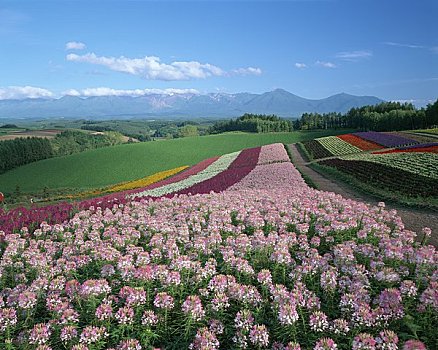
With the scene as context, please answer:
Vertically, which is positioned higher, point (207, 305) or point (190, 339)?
point (207, 305)

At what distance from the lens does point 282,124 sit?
125625 millimetres

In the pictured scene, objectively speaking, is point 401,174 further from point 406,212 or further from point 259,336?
point 259,336

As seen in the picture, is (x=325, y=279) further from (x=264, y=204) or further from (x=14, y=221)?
(x=14, y=221)

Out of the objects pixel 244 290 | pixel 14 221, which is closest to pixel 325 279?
pixel 244 290

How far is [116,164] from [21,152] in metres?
38.4

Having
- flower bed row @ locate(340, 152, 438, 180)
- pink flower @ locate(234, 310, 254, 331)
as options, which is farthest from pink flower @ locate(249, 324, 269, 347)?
flower bed row @ locate(340, 152, 438, 180)

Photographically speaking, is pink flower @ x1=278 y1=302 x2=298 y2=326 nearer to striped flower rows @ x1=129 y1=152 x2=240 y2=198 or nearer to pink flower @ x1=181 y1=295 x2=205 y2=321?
pink flower @ x1=181 y1=295 x2=205 y2=321

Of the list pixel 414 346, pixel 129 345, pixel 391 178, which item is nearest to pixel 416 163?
pixel 391 178

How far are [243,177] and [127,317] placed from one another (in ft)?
72.7

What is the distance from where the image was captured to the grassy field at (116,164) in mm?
49791

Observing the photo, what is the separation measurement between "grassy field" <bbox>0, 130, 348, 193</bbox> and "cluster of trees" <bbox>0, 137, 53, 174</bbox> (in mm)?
14769

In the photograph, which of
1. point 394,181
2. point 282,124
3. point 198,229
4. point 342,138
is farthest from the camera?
Result: point 282,124

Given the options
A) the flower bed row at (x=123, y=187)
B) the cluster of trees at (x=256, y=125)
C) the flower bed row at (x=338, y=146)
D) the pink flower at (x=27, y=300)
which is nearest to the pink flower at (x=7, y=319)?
the pink flower at (x=27, y=300)

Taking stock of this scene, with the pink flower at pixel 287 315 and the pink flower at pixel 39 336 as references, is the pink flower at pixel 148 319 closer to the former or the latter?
the pink flower at pixel 39 336
